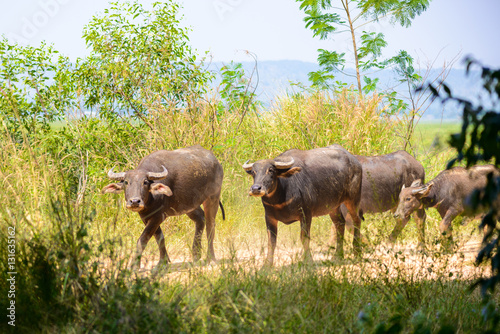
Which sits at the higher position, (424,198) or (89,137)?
(89,137)

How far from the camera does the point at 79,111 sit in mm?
10227

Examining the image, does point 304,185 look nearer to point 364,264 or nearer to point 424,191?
point 364,264

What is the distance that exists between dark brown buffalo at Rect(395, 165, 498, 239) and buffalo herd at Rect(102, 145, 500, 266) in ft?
0.05

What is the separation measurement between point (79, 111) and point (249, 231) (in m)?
4.12

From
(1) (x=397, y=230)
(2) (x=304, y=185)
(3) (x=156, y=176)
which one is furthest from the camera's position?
(2) (x=304, y=185)

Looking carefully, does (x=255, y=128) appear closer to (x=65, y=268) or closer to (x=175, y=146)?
(x=175, y=146)

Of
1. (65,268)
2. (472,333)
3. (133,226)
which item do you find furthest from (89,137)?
(472,333)

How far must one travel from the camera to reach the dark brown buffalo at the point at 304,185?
6586 millimetres

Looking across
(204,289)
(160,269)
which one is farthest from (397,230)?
(160,269)

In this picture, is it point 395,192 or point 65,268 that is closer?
point 65,268

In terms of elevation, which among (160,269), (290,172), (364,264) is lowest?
(364,264)

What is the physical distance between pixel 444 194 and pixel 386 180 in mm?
862

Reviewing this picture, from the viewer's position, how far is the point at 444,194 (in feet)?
26.6

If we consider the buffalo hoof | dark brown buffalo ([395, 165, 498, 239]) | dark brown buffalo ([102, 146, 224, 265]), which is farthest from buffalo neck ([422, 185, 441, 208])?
the buffalo hoof
